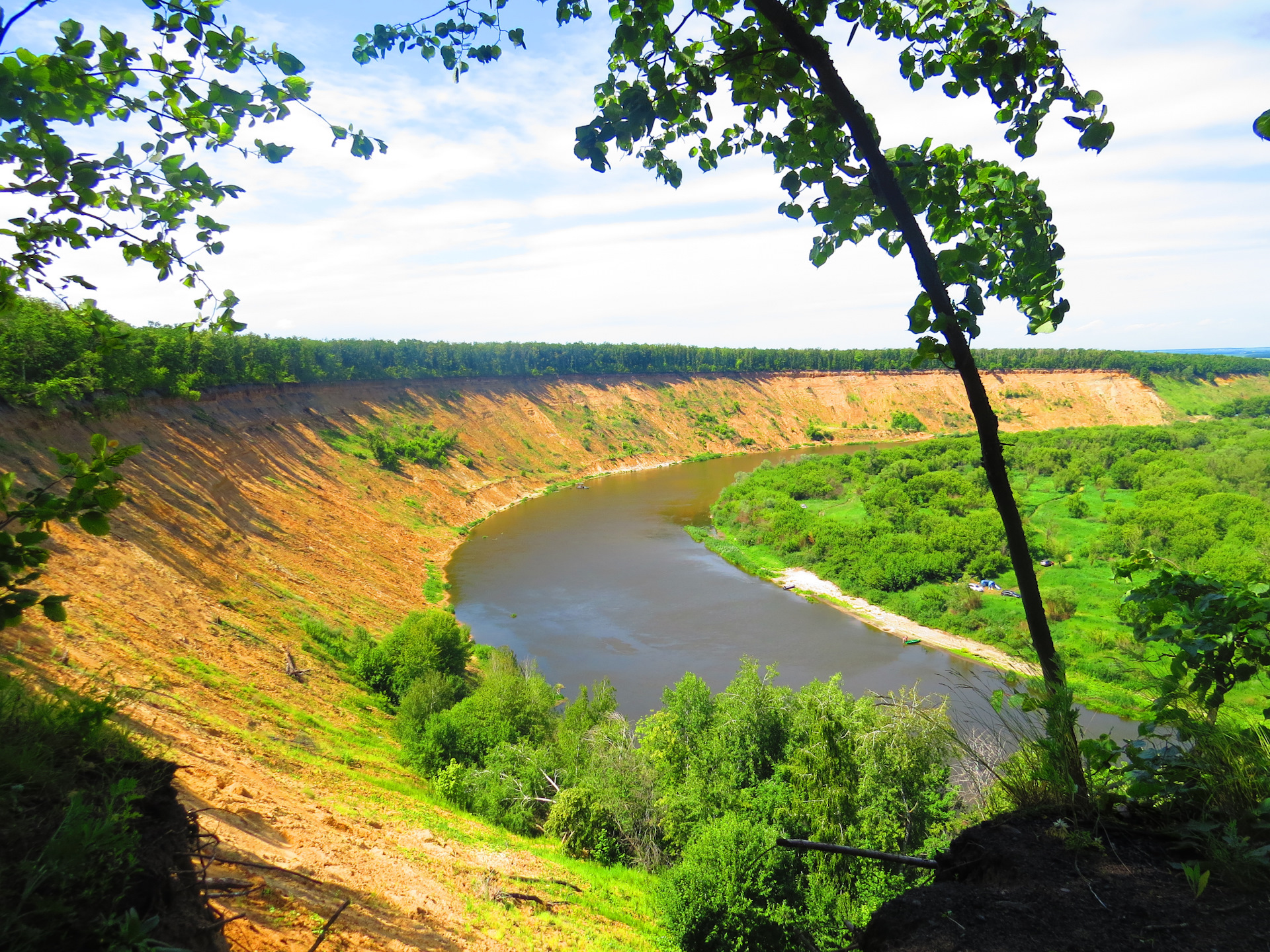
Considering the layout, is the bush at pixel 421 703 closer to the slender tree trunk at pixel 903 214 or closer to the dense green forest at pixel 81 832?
the dense green forest at pixel 81 832

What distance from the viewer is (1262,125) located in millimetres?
2170

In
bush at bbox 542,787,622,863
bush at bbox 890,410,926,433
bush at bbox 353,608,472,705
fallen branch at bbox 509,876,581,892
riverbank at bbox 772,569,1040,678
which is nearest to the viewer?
fallen branch at bbox 509,876,581,892

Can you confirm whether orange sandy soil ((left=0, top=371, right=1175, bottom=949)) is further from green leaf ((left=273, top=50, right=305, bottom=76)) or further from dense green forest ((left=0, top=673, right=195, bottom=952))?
green leaf ((left=273, top=50, right=305, bottom=76))

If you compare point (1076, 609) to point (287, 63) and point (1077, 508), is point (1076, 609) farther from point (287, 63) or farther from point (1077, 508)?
point (287, 63)

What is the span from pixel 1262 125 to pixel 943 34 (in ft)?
4.46

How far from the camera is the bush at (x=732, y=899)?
8883 mm

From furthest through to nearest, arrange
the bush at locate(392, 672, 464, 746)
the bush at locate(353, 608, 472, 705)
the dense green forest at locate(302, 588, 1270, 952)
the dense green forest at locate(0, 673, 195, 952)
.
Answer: the bush at locate(353, 608, 472, 705)
the bush at locate(392, 672, 464, 746)
the dense green forest at locate(302, 588, 1270, 952)
the dense green forest at locate(0, 673, 195, 952)

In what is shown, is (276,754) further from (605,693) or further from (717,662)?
(717,662)

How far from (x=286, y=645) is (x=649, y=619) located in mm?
14816

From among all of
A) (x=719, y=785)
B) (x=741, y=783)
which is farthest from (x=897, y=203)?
(x=741, y=783)

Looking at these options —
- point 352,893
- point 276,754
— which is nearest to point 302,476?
point 276,754

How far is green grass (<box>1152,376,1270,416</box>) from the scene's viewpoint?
91.6m

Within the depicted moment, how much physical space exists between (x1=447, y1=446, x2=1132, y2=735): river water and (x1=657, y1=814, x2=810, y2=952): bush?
7.93 meters

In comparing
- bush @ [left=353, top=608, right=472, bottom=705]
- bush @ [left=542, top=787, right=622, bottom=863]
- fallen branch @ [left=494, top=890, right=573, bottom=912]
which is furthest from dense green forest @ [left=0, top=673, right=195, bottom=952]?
bush @ [left=353, top=608, right=472, bottom=705]
